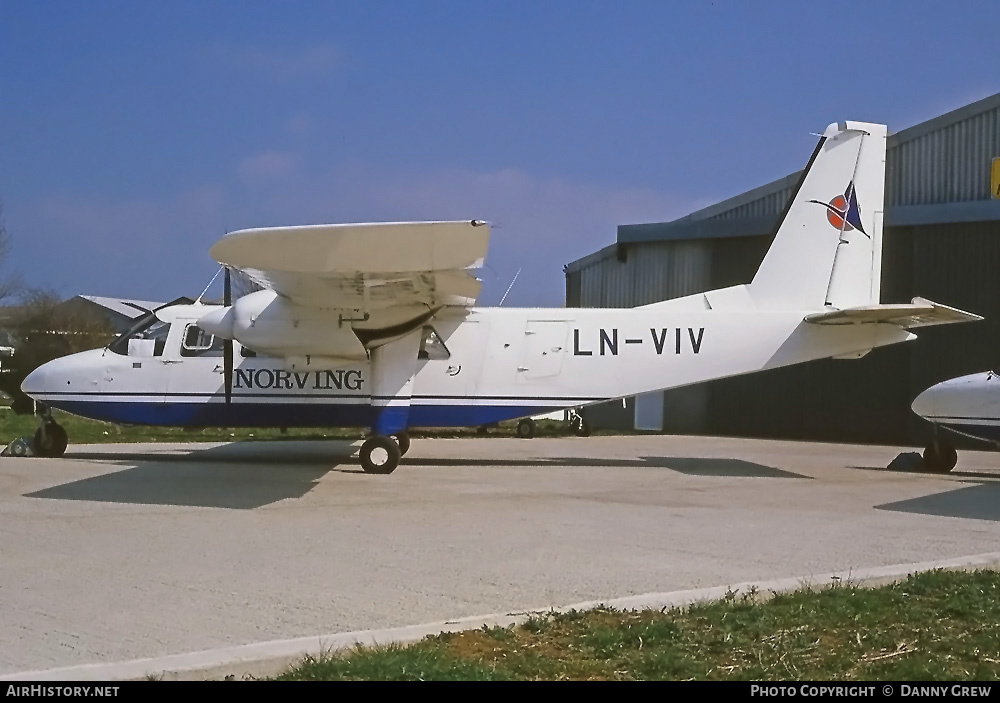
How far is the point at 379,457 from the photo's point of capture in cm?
1494

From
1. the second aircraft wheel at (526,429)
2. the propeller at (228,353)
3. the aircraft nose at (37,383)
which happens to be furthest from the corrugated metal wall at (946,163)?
the aircraft nose at (37,383)

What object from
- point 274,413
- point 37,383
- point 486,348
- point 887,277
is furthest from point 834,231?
point 37,383

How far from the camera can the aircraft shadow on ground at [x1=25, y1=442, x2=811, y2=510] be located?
11891 millimetres

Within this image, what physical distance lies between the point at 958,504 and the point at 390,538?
23.5ft

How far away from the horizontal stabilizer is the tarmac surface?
94.5 inches

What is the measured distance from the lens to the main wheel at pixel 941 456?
1650 cm

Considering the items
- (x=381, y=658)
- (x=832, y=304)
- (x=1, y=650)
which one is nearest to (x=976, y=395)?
(x=832, y=304)

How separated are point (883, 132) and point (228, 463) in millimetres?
12145

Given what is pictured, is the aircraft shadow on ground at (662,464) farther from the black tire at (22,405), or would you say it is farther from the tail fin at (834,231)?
the black tire at (22,405)

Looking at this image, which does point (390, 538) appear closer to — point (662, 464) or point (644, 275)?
point (662, 464)

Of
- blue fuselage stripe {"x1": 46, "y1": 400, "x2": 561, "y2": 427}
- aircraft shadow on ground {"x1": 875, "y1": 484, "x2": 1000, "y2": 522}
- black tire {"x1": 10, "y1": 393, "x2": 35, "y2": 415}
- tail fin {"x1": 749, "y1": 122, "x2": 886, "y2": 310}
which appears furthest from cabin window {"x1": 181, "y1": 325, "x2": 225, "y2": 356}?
aircraft shadow on ground {"x1": 875, "y1": 484, "x2": 1000, "y2": 522}

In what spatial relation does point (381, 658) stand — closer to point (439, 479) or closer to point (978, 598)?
point (978, 598)

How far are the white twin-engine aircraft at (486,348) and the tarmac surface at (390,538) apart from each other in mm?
1065

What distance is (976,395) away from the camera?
15414 mm
